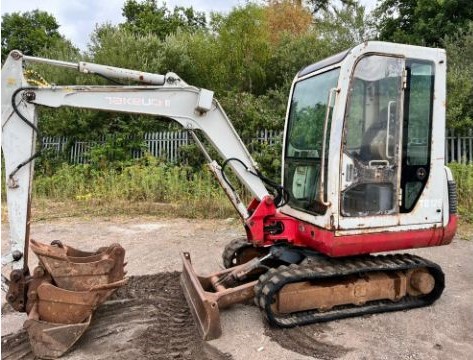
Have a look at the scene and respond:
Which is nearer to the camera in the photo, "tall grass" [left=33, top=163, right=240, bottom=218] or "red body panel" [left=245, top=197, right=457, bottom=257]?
"red body panel" [left=245, top=197, right=457, bottom=257]

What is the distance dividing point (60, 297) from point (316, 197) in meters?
2.29

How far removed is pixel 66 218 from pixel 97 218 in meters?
0.61

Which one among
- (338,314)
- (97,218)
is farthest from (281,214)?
(97,218)

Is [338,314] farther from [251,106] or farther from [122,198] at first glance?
[251,106]

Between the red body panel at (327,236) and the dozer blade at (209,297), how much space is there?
500 millimetres

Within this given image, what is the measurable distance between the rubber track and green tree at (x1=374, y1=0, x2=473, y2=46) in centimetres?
1236

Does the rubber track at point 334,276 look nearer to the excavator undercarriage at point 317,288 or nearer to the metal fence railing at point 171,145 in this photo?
the excavator undercarriage at point 317,288

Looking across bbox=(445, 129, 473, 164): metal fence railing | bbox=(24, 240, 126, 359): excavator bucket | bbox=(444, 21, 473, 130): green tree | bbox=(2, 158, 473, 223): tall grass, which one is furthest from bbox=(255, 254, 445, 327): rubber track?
bbox=(444, 21, 473, 130): green tree

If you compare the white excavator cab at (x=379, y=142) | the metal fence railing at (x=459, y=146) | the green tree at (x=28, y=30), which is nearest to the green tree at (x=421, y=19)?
the metal fence railing at (x=459, y=146)

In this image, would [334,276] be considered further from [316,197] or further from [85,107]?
[85,107]

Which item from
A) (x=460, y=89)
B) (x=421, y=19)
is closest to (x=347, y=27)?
(x=421, y=19)

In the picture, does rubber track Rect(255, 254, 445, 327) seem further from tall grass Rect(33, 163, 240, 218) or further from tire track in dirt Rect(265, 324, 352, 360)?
tall grass Rect(33, 163, 240, 218)

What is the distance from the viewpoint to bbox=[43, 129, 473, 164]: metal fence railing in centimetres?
988

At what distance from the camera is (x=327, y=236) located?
378 cm
